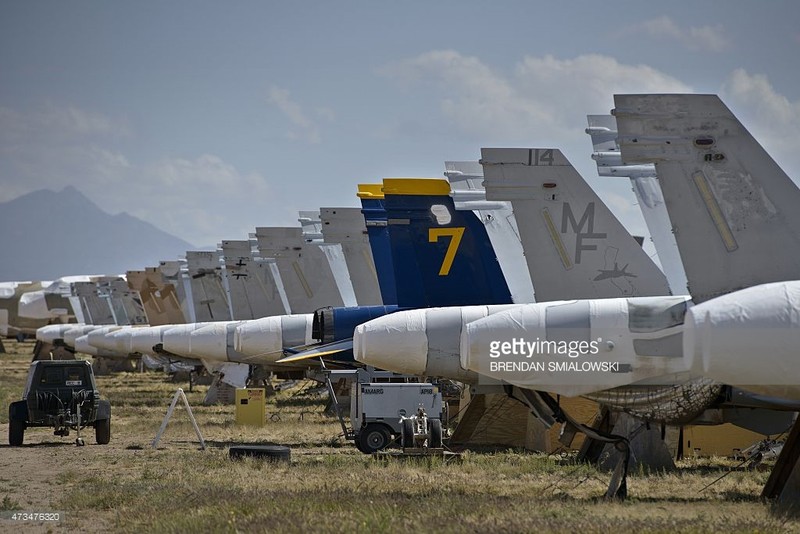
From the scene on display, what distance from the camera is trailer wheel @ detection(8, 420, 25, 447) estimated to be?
22141 mm

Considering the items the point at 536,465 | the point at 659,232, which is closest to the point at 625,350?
the point at 659,232

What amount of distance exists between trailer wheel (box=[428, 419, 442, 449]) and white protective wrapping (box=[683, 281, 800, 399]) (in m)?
9.06

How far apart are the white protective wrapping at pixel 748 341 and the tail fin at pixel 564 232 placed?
15.2 ft

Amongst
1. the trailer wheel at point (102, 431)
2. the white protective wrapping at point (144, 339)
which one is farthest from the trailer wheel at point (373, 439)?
the white protective wrapping at point (144, 339)

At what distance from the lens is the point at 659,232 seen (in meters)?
15.4

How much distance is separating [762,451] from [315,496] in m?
7.64

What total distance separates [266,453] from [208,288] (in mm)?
24044

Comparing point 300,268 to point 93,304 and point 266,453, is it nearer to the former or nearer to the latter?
point 266,453

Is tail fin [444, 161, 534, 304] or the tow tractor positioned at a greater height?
tail fin [444, 161, 534, 304]

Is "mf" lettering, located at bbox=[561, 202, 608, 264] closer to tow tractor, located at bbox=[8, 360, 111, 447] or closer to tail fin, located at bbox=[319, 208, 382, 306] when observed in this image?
tow tractor, located at bbox=[8, 360, 111, 447]

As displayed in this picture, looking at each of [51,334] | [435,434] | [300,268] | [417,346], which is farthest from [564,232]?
[51,334]

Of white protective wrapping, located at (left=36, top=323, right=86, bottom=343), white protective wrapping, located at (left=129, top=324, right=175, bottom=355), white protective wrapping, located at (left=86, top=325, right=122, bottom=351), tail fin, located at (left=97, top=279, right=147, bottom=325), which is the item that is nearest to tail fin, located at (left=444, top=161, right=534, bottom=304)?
white protective wrapping, located at (left=129, top=324, right=175, bottom=355)

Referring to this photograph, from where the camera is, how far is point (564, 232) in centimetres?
1563

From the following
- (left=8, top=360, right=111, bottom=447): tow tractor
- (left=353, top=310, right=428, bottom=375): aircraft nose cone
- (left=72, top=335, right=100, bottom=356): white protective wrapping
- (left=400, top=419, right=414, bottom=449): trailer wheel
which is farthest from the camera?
(left=72, top=335, right=100, bottom=356): white protective wrapping
